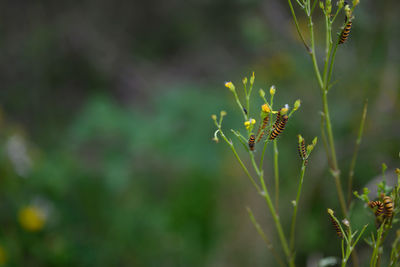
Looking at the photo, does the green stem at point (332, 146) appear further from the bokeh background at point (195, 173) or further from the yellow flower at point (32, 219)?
the yellow flower at point (32, 219)

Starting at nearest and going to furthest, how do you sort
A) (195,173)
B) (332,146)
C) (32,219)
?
(332,146), (32,219), (195,173)

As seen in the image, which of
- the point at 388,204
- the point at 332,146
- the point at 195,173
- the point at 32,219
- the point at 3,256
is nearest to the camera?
the point at 388,204

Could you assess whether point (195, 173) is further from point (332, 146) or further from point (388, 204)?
point (388, 204)

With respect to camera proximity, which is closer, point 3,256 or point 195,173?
point 3,256

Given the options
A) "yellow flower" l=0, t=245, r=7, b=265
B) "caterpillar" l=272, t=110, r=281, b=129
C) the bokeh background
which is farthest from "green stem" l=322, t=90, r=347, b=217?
"yellow flower" l=0, t=245, r=7, b=265

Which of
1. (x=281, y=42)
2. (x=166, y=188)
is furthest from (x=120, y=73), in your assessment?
(x=281, y=42)

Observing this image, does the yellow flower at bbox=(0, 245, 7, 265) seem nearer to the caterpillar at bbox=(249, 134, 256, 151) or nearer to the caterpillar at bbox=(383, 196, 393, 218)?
the caterpillar at bbox=(249, 134, 256, 151)

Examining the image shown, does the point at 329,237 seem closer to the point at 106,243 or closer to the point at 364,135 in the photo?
the point at 364,135

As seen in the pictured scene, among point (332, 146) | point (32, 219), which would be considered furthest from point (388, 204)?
point (32, 219)

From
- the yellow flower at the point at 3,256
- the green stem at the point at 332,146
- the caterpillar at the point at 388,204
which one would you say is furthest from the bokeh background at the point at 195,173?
the caterpillar at the point at 388,204
